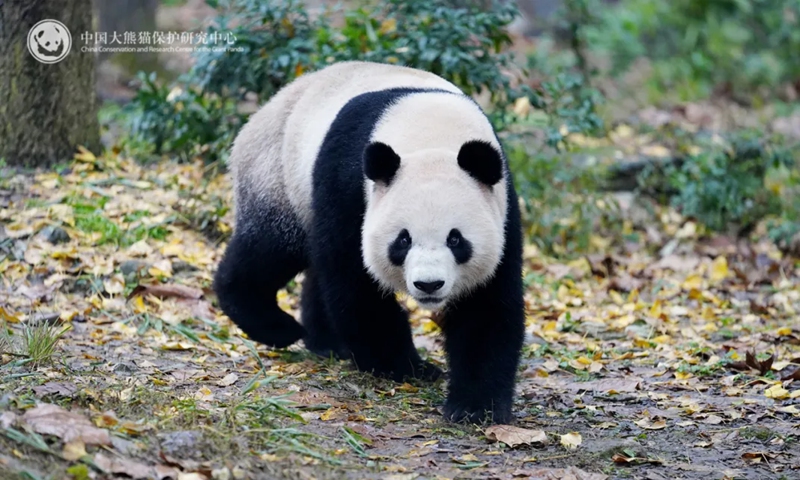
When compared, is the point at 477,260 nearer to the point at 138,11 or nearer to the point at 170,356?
the point at 170,356

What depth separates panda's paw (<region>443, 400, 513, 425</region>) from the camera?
4906mm

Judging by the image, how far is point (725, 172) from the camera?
1004 cm

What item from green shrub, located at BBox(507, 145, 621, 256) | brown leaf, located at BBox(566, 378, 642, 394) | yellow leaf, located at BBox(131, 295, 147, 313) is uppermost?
green shrub, located at BBox(507, 145, 621, 256)

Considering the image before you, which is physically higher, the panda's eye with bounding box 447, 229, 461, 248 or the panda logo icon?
the panda logo icon

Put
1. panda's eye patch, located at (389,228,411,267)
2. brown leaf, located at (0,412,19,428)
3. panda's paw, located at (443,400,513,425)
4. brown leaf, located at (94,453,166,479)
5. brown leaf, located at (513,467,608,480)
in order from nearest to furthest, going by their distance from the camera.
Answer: brown leaf, located at (94,453,166,479) < brown leaf, located at (0,412,19,428) < brown leaf, located at (513,467,608,480) < panda's eye patch, located at (389,228,411,267) < panda's paw, located at (443,400,513,425)

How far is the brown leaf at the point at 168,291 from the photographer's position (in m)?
6.74

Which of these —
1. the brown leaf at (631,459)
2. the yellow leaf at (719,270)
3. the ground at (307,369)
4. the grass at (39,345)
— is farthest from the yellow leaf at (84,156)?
the yellow leaf at (719,270)

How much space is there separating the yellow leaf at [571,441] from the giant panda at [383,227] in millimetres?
390

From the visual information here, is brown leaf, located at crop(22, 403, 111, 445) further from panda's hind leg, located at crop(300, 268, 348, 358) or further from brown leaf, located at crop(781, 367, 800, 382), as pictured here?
brown leaf, located at crop(781, 367, 800, 382)

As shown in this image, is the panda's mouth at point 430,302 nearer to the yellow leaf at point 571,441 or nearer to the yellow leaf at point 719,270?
the yellow leaf at point 571,441

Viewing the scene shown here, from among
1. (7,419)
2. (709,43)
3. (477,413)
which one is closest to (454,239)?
(477,413)

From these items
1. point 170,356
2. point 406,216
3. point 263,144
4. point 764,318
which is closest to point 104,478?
point 406,216

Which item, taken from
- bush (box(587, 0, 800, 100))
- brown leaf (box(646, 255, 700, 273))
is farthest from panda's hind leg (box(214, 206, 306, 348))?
bush (box(587, 0, 800, 100))

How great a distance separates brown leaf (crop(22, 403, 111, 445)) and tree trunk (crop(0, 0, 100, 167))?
4.70m
